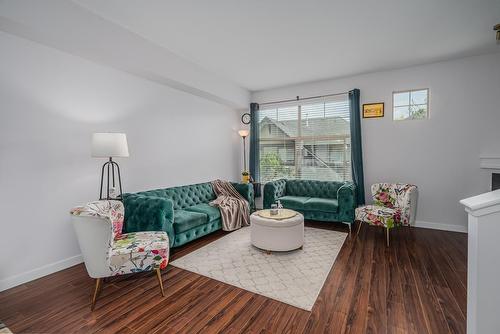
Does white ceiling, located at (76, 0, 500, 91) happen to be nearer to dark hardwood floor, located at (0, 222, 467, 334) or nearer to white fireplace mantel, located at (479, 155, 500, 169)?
white fireplace mantel, located at (479, 155, 500, 169)

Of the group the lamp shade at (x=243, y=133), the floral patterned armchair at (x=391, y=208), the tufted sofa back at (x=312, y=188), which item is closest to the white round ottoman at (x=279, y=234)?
the floral patterned armchair at (x=391, y=208)

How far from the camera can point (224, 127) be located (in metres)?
5.79

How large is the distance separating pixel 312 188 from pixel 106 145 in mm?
3906

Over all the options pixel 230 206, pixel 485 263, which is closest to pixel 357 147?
pixel 230 206

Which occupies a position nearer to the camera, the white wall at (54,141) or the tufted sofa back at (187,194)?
the white wall at (54,141)

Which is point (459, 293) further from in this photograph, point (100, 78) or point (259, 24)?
point (100, 78)

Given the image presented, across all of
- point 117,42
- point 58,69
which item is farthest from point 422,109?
point 58,69

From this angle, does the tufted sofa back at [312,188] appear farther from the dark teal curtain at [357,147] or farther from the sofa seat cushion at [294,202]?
the sofa seat cushion at [294,202]

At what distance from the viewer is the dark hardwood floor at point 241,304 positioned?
1951 mm

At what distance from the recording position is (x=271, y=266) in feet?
9.72

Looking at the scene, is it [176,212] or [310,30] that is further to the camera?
[176,212]

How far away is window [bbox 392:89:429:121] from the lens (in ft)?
14.5

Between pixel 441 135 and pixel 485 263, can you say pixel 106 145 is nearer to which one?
pixel 485 263

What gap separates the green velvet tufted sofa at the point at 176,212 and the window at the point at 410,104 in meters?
3.30
